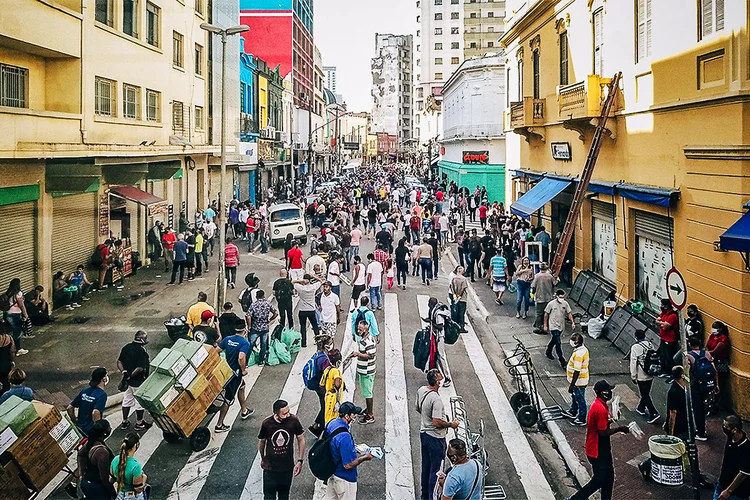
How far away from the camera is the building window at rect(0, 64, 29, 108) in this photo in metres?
14.9

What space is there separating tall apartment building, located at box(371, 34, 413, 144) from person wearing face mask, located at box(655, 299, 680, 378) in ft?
445

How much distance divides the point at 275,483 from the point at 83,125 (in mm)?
13871

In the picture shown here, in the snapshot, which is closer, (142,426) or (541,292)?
(142,426)

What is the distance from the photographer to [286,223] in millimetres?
28297

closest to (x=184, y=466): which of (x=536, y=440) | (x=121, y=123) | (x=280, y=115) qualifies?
(x=536, y=440)

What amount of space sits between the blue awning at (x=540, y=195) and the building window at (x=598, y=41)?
348cm

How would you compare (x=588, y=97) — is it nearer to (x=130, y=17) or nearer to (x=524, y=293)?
(x=524, y=293)

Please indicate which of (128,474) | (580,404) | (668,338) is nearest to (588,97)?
(668,338)

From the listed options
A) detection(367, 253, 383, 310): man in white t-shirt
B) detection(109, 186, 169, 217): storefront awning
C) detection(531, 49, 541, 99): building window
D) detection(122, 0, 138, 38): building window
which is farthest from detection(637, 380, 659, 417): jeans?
detection(122, 0, 138, 38): building window

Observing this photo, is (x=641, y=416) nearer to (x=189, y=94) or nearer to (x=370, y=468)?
(x=370, y=468)

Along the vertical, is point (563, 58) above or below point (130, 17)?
below

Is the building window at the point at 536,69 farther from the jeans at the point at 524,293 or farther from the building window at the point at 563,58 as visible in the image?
the jeans at the point at 524,293

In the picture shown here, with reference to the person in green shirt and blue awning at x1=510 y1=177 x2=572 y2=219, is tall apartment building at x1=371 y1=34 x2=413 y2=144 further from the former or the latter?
the person in green shirt

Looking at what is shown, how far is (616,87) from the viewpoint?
15820 millimetres
